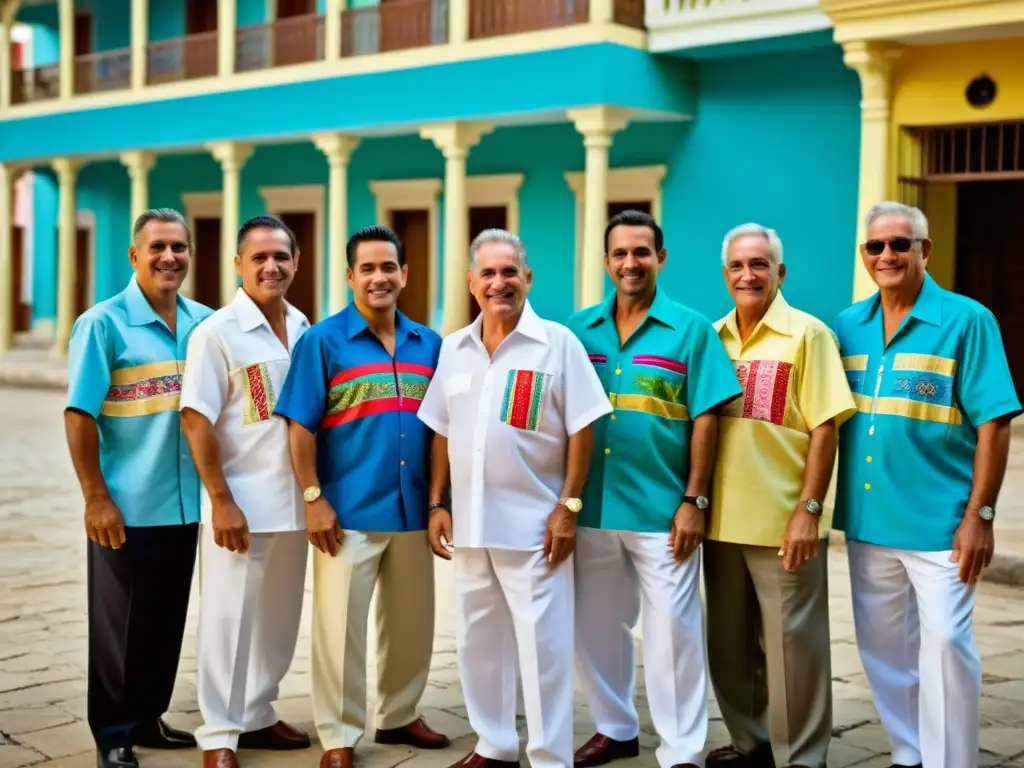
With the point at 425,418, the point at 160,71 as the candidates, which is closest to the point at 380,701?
the point at 425,418

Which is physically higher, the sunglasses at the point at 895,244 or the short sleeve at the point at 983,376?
the sunglasses at the point at 895,244

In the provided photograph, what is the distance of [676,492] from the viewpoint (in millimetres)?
4449

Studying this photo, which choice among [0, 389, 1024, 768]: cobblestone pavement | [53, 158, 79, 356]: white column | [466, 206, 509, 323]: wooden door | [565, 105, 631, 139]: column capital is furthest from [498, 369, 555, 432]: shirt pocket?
[53, 158, 79, 356]: white column

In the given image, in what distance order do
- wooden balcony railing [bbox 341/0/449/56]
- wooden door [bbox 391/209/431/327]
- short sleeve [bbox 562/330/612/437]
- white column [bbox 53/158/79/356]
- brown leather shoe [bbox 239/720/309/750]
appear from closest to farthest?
short sleeve [bbox 562/330/612/437] → brown leather shoe [bbox 239/720/309/750] → wooden balcony railing [bbox 341/0/449/56] → wooden door [bbox 391/209/431/327] → white column [bbox 53/158/79/356]

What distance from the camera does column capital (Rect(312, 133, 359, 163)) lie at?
17.5m

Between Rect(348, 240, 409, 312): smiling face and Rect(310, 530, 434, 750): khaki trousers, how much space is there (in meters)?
0.75

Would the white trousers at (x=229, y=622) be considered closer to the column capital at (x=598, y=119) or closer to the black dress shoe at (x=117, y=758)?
the black dress shoe at (x=117, y=758)

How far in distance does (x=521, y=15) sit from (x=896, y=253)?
1183cm

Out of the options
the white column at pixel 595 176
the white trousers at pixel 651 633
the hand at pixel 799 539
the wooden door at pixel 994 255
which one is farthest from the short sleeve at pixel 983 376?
the wooden door at pixel 994 255

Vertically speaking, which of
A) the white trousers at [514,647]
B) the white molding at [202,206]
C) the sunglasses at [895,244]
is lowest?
the white trousers at [514,647]

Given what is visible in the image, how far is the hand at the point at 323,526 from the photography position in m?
4.50

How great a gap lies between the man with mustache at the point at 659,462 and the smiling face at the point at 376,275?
678mm

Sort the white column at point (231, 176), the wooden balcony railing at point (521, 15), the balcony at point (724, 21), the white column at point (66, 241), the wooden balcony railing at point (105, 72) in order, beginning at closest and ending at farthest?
the balcony at point (724, 21)
the wooden balcony railing at point (521, 15)
the white column at point (231, 176)
the wooden balcony railing at point (105, 72)
the white column at point (66, 241)

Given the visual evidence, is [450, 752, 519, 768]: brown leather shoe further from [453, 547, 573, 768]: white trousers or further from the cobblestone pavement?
the cobblestone pavement
